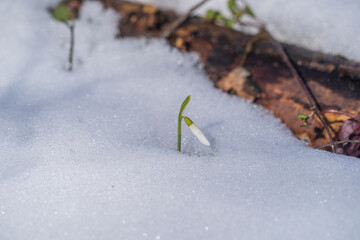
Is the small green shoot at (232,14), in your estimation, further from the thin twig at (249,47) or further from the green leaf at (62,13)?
the green leaf at (62,13)

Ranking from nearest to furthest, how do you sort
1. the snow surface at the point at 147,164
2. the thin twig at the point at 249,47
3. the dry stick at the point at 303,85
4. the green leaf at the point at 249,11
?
1. the snow surface at the point at 147,164
2. the dry stick at the point at 303,85
3. the thin twig at the point at 249,47
4. the green leaf at the point at 249,11

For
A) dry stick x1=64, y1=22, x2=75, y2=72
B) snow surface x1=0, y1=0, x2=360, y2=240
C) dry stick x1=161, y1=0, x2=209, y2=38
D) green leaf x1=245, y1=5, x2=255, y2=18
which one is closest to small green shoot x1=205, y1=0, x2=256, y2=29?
green leaf x1=245, y1=5, x2=255, y2=18

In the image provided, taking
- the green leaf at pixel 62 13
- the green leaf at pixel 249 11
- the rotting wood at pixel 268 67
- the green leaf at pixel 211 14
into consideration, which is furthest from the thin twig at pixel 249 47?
the green leaf at pixel 62 13

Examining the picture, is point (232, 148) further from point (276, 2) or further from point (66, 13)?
point (66, 13)

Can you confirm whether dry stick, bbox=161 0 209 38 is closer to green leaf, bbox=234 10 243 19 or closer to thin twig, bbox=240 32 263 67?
green leaf, bbox=234 10 243 19

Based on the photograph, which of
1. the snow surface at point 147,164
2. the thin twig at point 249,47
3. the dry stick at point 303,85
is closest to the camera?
the snow surface at point 147,164

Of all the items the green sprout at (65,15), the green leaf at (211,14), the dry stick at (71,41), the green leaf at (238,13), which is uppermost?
the green leaf at (238,13)

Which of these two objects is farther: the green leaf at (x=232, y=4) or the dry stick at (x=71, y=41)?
the green leaf at (x=232, y=4)
